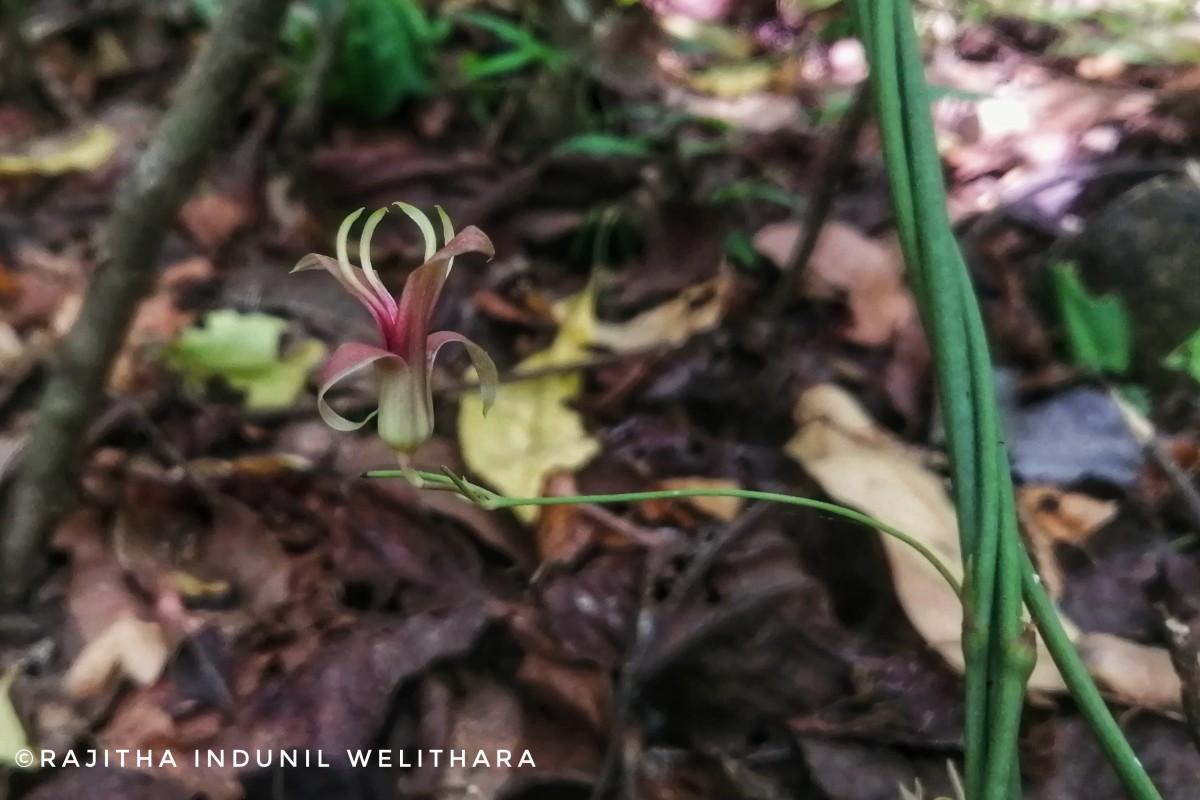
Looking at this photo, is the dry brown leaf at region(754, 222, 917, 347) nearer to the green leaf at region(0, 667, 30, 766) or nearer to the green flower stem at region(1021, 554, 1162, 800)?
the green flower stem at region(1021, 554, 1162, 800)

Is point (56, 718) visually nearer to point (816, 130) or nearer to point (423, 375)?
point (423, 375)

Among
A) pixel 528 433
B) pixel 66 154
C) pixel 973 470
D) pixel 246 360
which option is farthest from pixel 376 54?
pixel 973 470

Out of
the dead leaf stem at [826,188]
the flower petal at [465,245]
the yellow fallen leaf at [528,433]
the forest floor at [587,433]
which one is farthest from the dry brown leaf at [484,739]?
the dead leaf stem at [826,188]

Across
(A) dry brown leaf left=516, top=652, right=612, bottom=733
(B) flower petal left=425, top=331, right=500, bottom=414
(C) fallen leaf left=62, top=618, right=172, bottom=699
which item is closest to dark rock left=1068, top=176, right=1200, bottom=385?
(A) dry brown leaf left=516, top=652, right=612, bottom=733

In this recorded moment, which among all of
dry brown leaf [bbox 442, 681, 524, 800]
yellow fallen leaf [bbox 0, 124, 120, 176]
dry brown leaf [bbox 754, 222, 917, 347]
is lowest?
dry brown leaf [bbox 442, 681, 524, 800]

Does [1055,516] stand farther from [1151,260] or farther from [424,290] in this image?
[424,290]

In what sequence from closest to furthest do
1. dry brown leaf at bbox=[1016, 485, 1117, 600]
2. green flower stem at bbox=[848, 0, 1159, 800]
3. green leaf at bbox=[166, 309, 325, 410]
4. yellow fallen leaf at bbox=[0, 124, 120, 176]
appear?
1. green flower stem at bbox=[848, 0, 1159, 800]
2. dry brown leaf at bbox=[1016, 485, 1117, 600]
3. green leaf at bbox=[166, 309, 325, 410]
4. yellow fallen leaf at bbox=[0, 124, 120, 176]

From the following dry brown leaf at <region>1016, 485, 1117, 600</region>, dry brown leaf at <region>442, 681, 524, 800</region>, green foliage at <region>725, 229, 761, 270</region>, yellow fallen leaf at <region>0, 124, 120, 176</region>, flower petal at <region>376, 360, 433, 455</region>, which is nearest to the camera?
flower petal at <region>376, 360, 433, 455</region>

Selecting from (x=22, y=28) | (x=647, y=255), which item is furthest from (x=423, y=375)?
(x=22, y=28)
